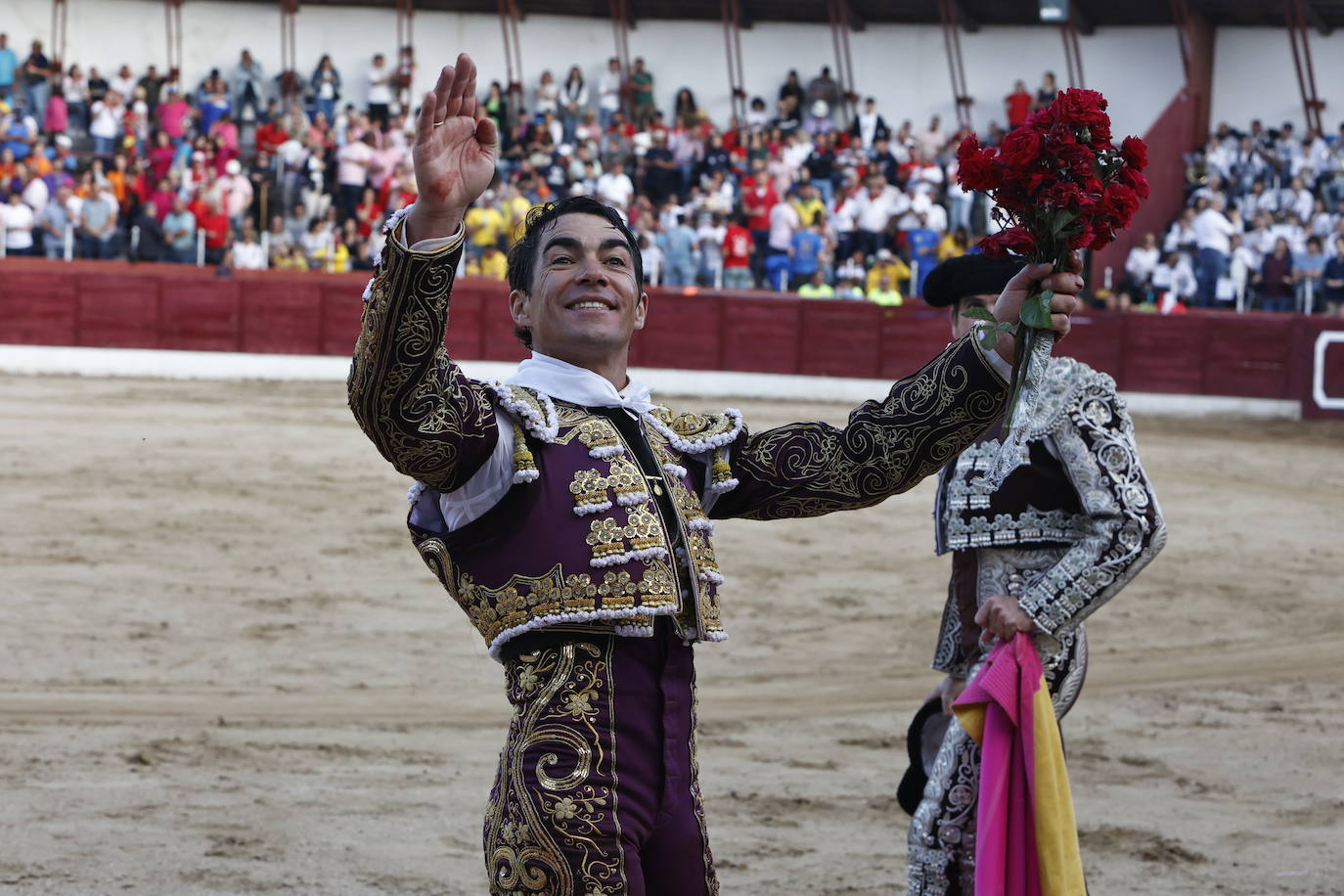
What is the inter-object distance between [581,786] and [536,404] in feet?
1.57

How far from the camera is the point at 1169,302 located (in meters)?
16.8

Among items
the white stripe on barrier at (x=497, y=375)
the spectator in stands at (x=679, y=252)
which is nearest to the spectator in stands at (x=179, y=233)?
the white stripe on barrier at (x=497, y=375)

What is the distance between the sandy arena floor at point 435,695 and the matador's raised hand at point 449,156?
2.47m

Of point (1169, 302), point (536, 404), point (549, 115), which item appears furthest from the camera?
point (549, 115)

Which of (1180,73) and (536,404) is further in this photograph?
(1180,73)

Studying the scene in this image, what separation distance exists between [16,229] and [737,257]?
259 inches

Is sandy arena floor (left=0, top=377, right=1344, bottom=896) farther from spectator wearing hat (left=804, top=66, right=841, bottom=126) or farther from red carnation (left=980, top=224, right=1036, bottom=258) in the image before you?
spectator wearing hat (left=804, top=66, right=841, bottom=126)

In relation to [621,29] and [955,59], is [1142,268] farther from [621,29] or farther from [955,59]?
[621,29]

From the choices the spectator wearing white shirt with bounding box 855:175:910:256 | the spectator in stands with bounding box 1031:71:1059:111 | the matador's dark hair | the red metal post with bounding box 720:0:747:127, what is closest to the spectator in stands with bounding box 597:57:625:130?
the red metal post with bounding box 720:0:747:127

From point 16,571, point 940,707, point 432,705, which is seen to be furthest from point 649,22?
point 940,707

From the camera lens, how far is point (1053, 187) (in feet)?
7.59

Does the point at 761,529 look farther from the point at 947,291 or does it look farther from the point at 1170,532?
the point at 947,291

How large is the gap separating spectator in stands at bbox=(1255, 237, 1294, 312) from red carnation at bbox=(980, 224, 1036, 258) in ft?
49.4

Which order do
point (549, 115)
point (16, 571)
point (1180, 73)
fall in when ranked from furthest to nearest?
1. point (1180, 73)
2. point (549, 115)
3. point (16, 571)
